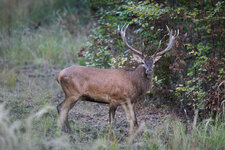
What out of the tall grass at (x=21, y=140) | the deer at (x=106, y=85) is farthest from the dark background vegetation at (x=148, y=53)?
the deer at (x=106, y=85)

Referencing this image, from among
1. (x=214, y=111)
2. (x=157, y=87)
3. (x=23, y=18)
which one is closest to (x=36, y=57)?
(x=23, y=18)

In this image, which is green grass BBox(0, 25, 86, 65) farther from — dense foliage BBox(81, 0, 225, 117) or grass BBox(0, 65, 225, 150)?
dense foliage BBox(81, 0, 225, 117)

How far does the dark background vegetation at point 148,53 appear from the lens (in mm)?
7352

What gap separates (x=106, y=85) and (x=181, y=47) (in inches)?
84.6

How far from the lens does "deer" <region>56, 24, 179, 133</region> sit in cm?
692

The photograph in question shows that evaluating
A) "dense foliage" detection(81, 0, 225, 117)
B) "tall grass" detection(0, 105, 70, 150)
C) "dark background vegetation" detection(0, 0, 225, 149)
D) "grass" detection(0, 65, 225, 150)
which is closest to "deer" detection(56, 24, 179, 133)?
"grass" detection(0, 65, 225, 150)

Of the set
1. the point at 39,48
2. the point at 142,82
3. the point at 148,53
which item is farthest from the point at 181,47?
the point at 39,48

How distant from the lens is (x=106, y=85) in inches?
280

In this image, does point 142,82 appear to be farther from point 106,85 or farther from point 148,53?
point 148,53

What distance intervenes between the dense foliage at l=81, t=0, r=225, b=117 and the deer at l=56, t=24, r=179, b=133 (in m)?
0.77

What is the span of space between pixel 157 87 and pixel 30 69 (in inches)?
215

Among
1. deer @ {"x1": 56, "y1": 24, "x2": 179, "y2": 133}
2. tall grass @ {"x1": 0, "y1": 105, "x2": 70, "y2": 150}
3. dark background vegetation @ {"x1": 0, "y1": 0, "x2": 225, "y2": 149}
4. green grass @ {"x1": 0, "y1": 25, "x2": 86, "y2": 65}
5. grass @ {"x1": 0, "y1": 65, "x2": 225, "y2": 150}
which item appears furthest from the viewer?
green grass @ {"x1": 0, "y1": 25, "x2": 86, "y2": 65}

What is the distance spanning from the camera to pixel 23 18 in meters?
16.6

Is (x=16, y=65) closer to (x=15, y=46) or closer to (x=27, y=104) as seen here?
(x=15, y=46)
